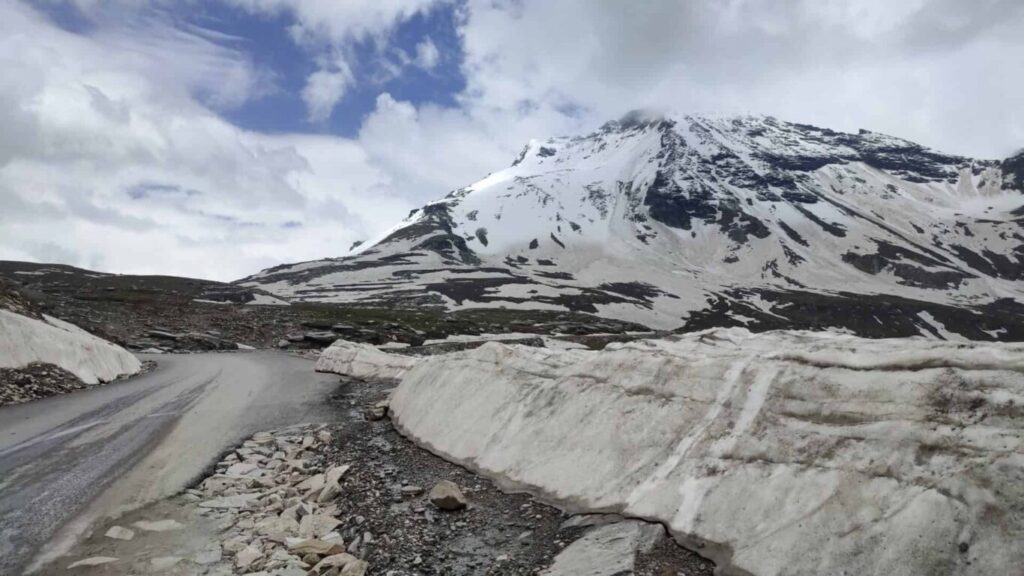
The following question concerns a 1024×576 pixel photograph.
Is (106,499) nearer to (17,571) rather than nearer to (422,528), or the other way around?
(17,571)

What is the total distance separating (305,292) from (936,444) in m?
188

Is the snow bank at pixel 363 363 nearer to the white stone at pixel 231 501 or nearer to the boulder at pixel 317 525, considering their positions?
the white stone at pixel 231 501

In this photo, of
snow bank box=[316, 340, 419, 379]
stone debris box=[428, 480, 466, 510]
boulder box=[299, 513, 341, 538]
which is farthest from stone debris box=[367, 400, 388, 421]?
snow bank box=[316, 340, 419, 379]

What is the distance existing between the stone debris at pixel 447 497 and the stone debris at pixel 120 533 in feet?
16.3

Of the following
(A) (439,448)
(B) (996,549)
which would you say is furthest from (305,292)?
(B) (996,549)

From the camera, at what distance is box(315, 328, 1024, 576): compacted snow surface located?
21.2 feet

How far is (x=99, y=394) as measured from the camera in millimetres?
24219

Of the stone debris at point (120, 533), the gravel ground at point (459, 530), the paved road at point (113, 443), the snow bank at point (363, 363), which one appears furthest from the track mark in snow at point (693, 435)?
the snow bank at point (363, 363)

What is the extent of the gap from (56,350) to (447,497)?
26.1m

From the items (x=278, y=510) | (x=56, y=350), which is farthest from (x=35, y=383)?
(x=278, y=510)

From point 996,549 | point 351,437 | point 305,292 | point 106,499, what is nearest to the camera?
point 996,549

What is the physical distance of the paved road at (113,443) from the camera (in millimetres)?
9648

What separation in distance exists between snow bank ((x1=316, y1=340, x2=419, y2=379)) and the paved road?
6.52m

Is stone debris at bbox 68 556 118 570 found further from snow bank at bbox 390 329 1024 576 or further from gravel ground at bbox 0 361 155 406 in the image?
gravel ground at bbox 0 361 155 406
